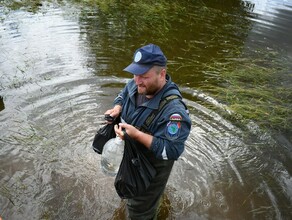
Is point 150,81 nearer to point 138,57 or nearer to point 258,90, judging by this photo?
point 138,57

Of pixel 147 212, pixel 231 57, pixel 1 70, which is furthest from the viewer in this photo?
pixel 231 57

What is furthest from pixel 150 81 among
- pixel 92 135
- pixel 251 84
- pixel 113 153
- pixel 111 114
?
pixel 251 84

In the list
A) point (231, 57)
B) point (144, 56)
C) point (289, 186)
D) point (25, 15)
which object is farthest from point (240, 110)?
point (25, 15)

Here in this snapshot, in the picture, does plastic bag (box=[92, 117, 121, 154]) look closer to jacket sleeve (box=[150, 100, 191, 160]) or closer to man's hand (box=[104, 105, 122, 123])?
man's hand (box=[104, 105, 122, 123])

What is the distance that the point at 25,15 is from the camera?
9234 mm

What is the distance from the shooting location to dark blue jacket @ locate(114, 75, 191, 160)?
2.35 metres

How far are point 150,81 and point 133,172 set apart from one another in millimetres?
805

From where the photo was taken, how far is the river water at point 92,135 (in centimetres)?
385

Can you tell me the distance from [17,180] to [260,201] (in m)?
3.39

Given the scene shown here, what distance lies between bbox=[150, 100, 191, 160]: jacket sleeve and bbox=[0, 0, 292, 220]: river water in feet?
5.62

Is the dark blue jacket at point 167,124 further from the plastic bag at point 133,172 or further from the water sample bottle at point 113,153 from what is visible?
the water sample bottle at point 113,153

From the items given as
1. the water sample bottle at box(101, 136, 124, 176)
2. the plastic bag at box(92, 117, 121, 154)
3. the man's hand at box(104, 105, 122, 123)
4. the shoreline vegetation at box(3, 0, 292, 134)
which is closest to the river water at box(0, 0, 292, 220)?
the shoreline vegetation at box(3, 0, 292, 134)

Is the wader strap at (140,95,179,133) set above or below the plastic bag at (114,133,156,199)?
above

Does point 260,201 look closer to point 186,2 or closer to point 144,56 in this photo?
point 144,56
